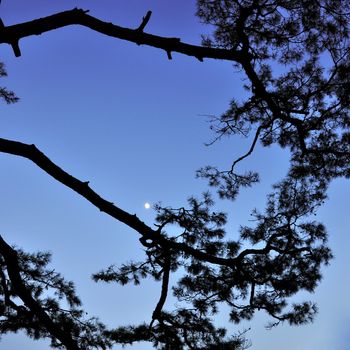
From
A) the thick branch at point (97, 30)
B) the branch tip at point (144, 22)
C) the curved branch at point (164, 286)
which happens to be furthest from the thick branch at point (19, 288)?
the branch tip at point (144, 22)

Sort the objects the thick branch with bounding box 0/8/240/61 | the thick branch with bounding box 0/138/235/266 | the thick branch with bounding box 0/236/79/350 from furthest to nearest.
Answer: the thick branch with bounding box 0/236/79/350, the thick branch with bounding box 0/138/235/266, the thick branch with bounding box 0/8/240/61

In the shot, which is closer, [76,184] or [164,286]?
[76,184]

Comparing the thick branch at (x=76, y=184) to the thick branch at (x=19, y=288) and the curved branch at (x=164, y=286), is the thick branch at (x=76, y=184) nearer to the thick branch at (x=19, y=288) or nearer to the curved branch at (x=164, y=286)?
the curved branch at (x=164, y=286)

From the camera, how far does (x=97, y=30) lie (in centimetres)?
347

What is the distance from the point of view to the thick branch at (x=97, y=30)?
10.7 feet

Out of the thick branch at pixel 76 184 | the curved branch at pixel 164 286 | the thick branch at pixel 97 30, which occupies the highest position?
the thick branch at pixel 97 30

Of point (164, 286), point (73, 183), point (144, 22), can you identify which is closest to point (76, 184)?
point (73, 183)

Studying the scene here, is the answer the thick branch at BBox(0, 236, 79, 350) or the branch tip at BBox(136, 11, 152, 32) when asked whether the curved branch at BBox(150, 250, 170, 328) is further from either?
the branch tip at BBox(136, 11, 152, 32)

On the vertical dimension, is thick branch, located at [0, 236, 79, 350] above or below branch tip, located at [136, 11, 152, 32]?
below

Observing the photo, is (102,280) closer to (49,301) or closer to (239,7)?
(49,301)

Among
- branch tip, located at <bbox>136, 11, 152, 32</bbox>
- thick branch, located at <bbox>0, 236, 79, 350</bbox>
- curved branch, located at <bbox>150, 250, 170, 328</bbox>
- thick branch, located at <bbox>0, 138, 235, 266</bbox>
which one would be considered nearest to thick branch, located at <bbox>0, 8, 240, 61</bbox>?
branch tip, located at <bbox>136, 11, 152, 32</bbox>

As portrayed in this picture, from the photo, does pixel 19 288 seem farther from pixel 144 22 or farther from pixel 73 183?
pixel 144 22

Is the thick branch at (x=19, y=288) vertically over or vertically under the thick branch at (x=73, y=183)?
under

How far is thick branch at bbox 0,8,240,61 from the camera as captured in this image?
3.28 metres
